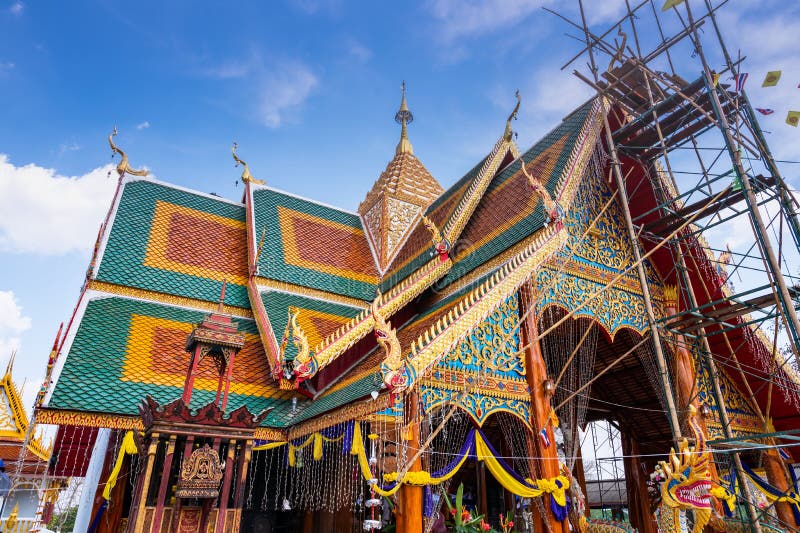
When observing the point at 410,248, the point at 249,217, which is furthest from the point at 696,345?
the point at 249,217

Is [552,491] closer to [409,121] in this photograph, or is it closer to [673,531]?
[673,531]

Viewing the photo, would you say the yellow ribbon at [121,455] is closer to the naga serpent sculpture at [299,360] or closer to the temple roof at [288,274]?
the temple roof at [288,274]

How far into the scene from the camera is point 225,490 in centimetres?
452

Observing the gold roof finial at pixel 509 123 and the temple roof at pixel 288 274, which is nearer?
the temple roof at pixel 288 274

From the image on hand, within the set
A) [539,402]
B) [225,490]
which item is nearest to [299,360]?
[225,490]

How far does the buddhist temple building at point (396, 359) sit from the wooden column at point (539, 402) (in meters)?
0.03

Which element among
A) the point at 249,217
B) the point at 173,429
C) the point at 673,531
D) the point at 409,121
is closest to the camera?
the point at 173,429

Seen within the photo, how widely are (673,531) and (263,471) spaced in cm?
562

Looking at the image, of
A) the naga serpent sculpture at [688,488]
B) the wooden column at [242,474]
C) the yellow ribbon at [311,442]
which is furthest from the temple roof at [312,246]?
the naga serpent sculpture at [688,488]

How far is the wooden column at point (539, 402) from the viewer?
18.8 feet

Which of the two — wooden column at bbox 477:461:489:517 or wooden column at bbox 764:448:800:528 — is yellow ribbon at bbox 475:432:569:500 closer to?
wooden column at bbox 764:448:800:528

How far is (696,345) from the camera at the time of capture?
753cm

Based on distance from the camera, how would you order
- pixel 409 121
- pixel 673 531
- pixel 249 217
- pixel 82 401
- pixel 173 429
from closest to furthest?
pixel 173 429 < pixel 673 531 < pixel 82 401 < pixel 249 217 < pixel 409 121

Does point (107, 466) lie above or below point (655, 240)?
below
